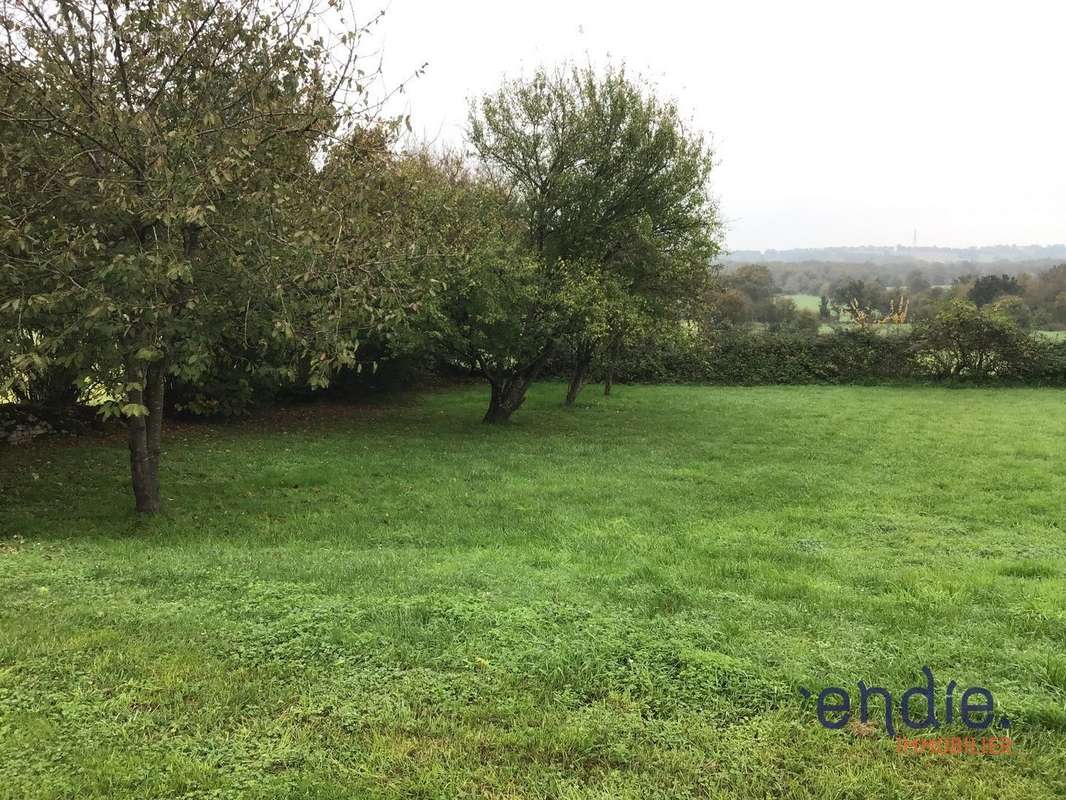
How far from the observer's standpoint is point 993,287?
3619 centimetres

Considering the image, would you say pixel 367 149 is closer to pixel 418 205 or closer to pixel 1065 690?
pixel 418 205

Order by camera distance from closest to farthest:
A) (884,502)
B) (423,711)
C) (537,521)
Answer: (423,711)
(537,521)
(884,502)

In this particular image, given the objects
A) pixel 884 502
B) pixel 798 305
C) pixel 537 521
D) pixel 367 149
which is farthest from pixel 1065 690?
pixel 798 305

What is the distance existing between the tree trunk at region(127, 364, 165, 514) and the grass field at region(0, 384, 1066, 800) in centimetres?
42

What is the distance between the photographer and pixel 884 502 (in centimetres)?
897

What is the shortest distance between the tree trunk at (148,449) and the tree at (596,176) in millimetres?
7950

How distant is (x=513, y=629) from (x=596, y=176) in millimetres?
12683

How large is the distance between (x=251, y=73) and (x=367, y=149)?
57.8 inches

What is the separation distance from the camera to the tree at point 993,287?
35250mm

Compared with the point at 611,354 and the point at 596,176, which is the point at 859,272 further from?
the point at 596,176

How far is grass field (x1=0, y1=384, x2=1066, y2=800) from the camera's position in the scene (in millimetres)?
2861

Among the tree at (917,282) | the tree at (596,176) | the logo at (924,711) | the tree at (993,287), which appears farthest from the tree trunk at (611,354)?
the tree at (917,282)

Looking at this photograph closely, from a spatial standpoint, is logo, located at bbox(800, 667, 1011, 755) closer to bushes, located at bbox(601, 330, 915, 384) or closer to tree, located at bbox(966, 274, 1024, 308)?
bushes, located at bbox(601, 330, 915, 384)

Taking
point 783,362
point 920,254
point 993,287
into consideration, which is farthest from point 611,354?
point 920,254
